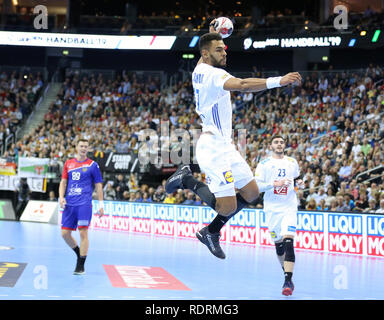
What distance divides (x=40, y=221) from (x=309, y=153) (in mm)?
12377

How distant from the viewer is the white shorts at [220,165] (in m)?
7.76

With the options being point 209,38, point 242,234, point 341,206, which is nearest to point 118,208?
point 242,234

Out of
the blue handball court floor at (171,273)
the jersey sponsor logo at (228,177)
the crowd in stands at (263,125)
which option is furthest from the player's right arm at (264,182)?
the crowd in stands at (263,125)

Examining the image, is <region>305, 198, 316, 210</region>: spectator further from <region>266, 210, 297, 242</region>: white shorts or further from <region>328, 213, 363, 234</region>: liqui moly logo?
<region>266, 210, 297, 242</region>: white shorts

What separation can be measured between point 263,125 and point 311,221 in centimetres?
929

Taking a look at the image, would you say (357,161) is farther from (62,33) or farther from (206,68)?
(62,33)

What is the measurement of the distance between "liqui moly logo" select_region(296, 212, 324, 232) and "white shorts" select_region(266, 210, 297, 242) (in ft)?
23.5

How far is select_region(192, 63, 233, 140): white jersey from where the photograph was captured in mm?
7512

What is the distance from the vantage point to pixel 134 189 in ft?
85.6

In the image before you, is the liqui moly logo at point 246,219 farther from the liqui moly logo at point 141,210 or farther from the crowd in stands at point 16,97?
the crowd in stands at point 16,97

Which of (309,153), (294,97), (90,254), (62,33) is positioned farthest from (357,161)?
(62,33)

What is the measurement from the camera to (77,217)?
12344 mm

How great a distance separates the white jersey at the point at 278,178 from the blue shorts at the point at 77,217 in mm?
3554

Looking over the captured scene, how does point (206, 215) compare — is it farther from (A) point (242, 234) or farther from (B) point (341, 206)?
(B) point (341, 206)
